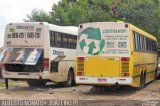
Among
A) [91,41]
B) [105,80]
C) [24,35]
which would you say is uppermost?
[24,35]

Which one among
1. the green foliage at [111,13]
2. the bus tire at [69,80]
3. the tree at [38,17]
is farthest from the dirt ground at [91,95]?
the tree at [38,17]

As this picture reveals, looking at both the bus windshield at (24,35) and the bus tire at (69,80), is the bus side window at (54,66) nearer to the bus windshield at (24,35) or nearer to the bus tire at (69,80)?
the bus windshield at (24,35)

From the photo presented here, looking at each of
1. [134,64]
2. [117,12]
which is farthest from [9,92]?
[117,12]

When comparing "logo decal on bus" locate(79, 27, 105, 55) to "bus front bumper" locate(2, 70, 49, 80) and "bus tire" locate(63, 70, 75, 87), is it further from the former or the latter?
"bus tire" locate(63, 70, 75, 87)

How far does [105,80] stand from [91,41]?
1808 mm

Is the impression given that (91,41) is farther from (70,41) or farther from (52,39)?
(70,41)

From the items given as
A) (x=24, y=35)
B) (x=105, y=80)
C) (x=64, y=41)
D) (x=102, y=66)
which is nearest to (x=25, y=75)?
(x=24, y=35)

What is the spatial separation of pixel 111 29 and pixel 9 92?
549cm

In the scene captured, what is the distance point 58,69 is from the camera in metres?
23.0

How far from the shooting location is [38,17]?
58094 millimetres

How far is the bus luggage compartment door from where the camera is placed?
19000 millimetres

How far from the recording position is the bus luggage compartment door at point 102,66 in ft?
62.3

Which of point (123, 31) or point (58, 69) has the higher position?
point (123, 31)

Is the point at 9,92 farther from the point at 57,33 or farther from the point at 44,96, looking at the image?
the point at 57,33
